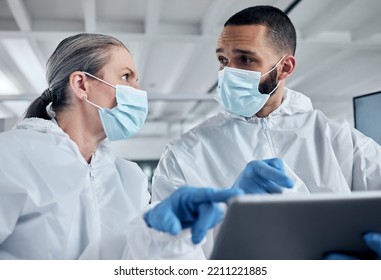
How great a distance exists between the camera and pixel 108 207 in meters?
1.00

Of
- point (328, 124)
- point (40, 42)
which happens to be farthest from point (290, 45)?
point (40, 42)

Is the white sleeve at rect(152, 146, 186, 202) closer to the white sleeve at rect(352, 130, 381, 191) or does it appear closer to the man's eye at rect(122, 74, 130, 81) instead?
the man's eye at rect(122, 74, 130, 81)

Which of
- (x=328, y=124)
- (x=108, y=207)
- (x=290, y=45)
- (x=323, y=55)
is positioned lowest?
(x=108, y=207)

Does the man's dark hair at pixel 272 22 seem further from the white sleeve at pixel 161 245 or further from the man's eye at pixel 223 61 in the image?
the white sleeve at pixel 161 245

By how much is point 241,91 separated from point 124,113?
0.36 m

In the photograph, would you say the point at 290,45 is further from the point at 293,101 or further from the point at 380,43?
the point at 380,43

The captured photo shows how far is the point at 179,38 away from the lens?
8.67 ft

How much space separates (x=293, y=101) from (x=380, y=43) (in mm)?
1957

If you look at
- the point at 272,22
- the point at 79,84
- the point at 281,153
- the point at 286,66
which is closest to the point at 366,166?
the point at 281,153

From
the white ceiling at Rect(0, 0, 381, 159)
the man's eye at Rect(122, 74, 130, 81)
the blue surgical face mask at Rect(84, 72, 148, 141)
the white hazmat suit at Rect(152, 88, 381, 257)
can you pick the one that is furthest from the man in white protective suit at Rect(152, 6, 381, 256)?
the white ceiling at Rect(0, 0, 381, 159)

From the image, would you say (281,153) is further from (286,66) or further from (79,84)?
(79,84)

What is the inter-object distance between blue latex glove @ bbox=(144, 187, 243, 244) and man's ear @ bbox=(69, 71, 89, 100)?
1.70ft
